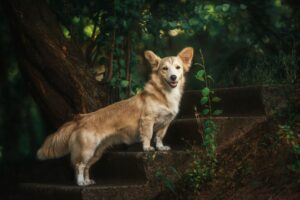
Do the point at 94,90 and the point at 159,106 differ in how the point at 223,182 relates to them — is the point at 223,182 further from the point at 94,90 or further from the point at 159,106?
the point at 94,90

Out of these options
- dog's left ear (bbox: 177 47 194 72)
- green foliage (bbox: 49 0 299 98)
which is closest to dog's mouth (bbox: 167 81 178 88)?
dog's left ear (bbox: 177 47 194 72)

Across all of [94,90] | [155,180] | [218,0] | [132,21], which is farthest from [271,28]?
[155,180]

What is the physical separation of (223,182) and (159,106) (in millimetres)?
1369

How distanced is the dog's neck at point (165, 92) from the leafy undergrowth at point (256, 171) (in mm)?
901

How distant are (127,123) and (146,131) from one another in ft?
0.93

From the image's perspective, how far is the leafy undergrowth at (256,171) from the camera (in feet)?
19.9

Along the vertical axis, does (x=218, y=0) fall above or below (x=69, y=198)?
above

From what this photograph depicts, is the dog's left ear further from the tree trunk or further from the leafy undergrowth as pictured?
the tree trunk

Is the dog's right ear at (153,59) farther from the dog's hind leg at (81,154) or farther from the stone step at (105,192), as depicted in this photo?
the stone step at (105,192)

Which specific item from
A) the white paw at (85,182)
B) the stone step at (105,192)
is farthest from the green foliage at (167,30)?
the stone step at (105,192)

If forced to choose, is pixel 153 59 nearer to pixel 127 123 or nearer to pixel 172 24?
pixel 127 123

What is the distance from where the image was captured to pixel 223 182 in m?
6.63

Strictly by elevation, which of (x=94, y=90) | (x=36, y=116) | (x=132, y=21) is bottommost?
(x=36, y=116)

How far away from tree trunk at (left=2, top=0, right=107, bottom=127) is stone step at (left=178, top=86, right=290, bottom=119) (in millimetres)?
1672
